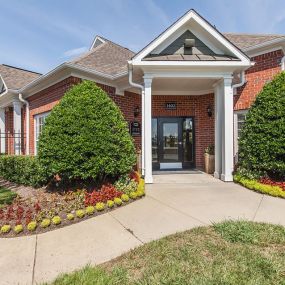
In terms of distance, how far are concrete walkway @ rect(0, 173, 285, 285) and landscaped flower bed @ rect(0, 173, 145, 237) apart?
24 cm

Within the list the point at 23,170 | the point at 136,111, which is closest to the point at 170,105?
the point at 136,111

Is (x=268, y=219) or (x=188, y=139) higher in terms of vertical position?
(x=188, y=139)

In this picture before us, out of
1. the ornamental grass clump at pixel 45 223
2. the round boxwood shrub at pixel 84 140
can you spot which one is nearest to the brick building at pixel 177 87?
the round boxwood shrub at pixel 84 140

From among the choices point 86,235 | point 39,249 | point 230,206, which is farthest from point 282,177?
point 39,249

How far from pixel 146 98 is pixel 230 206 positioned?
4.17 m

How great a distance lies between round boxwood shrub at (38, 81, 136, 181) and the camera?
642 cm

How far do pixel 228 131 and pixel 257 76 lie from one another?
2.63m

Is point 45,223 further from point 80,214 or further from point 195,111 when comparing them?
point 195,111

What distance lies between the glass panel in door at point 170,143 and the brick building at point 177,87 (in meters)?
0.05

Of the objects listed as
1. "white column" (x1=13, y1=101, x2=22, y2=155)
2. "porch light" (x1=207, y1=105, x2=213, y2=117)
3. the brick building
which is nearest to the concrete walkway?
the brick building

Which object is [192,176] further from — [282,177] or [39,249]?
[39,249]

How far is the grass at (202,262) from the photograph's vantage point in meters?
2.93

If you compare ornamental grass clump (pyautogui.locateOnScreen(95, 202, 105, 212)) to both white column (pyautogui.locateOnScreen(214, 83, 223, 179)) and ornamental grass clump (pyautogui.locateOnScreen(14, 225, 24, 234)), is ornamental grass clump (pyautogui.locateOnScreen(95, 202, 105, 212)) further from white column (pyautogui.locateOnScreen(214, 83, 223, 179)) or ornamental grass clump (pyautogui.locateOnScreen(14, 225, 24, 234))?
white column (pyautogui.locateOnScreen(214, 83, 223, 179))

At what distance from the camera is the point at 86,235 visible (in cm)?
430
